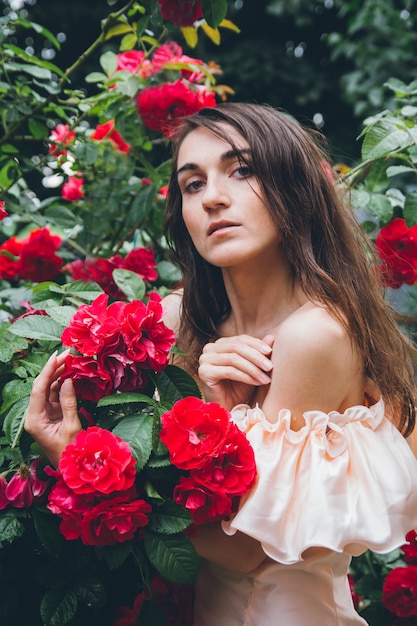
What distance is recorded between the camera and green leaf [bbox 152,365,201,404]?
1.19 metres

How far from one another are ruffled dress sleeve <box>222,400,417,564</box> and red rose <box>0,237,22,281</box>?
1.03 metres

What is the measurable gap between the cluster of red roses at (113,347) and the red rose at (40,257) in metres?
0.84

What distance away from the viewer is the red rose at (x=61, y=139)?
2.04 metres

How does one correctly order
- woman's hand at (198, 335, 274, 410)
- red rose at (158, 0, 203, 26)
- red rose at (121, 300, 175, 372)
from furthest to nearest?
red rose at (158, 0, 203, 26) → woman's hand at (198, 335, 274, 410) → red rose at (121, 300, 175, 372)

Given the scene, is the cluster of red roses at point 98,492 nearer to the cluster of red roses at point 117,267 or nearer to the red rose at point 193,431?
the red rose at point 193,431

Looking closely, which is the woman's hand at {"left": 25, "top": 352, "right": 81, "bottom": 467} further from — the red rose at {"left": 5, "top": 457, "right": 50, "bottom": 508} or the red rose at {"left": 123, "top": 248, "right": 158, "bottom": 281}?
the red rose at {"left": 123, "top": 248, "right": 158, "bottom": 281}

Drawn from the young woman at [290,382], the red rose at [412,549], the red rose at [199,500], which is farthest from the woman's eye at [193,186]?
the red rose at [412,549]

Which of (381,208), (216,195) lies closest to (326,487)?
(216,195)

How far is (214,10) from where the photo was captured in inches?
57.5

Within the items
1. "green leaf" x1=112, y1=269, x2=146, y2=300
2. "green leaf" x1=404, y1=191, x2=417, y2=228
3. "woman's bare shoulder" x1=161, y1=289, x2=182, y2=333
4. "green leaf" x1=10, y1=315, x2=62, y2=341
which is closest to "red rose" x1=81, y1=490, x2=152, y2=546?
"green leaf" x1=10, y1=315, x2=62, y2=341

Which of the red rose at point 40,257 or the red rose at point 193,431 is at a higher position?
the red rose at point 193,431

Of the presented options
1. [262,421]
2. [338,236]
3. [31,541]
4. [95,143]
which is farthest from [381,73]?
[31,541]

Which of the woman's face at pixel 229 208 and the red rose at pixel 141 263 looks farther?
the red rose at pixel 141 263

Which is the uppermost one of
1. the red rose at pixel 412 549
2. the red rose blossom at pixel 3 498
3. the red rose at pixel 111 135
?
the red rose at pixel 111 135
